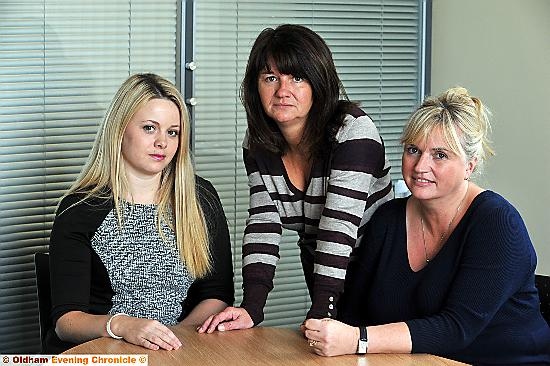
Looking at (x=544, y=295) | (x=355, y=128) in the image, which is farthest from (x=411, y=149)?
(x=544, y=295)

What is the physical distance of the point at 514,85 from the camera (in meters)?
3.90

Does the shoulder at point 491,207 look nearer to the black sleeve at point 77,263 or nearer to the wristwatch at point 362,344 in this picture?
the wristwatch at point 362,344

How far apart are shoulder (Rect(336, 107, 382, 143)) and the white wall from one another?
52.1 inches

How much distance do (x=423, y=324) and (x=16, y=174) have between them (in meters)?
1.83

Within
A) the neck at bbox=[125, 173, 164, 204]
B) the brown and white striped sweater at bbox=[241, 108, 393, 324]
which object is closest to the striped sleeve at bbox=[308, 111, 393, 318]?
the brown and white striped sweater at bbox=[241, 108, 393, 324]

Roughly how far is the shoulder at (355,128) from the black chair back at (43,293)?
0.98m

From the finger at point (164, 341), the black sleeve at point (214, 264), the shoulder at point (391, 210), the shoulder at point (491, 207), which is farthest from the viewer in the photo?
the black sleeve at point (214, 264)

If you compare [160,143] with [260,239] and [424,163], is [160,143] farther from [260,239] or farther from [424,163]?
[424,163]

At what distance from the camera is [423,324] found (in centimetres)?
234

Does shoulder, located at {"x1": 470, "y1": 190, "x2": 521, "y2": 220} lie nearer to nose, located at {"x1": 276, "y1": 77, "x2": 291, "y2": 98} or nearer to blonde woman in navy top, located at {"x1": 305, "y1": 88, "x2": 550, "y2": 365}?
blonde woman in navy top, located at {"x1": 305, "y1": 88, "x2": 550, "y2": 365}

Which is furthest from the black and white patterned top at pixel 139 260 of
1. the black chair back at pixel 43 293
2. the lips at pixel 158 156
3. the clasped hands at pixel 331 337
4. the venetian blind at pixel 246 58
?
the venetian blind at pixel 246 58

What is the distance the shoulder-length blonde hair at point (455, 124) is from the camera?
2.43 metres

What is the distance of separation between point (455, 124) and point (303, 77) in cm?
42

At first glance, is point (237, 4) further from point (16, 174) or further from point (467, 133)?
point (467, 133)
